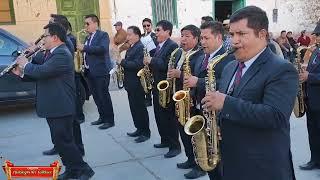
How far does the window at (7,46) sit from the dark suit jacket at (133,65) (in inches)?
128

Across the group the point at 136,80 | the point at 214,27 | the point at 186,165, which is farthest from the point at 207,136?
the point at 136,80

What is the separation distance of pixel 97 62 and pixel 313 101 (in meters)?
3.60

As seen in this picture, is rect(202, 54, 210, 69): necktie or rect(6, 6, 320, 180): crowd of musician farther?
rect(202, 54, 210, 69): necktie

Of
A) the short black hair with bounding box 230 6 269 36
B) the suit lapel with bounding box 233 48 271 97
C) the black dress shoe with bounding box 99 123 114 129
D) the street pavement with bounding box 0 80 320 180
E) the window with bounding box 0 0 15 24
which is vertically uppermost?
the window with bounding box 0 0 15 24

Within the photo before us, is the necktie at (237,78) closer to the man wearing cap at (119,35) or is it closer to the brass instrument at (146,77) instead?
the brass instrument at (146,77)

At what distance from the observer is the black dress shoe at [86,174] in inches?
187

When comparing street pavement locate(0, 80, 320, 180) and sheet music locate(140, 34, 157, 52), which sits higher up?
sheet music locate(140, 34, 157, 52)

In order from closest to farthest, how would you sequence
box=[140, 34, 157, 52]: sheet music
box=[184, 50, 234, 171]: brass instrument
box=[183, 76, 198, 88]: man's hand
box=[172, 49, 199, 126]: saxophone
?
1. box=[184, 50, 234, 171]: brass instrument
2. box=[183, 76, 198, 88]: man's hand
3. box=[172, 49, 199, 126]: saxophone
4. box=[140, 34, 157, 52]: sheet music

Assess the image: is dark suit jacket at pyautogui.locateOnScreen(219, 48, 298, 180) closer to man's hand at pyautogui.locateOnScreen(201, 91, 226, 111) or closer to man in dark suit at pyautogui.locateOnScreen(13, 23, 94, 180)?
man's hand at pyautogui.locateOnScreen(201, 91, 226, 111)

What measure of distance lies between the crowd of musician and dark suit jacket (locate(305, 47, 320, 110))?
0.04 ft

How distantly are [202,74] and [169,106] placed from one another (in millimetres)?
1265

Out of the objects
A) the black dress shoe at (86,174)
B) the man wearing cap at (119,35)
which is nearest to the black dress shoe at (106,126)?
the black dress shoe at (86,174)

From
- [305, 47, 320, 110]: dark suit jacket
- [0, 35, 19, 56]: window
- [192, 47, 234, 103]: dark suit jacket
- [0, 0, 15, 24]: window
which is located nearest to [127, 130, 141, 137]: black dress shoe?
[192, 47, 234, 103]: dark suit jacket

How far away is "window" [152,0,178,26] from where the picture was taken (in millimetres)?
13344
